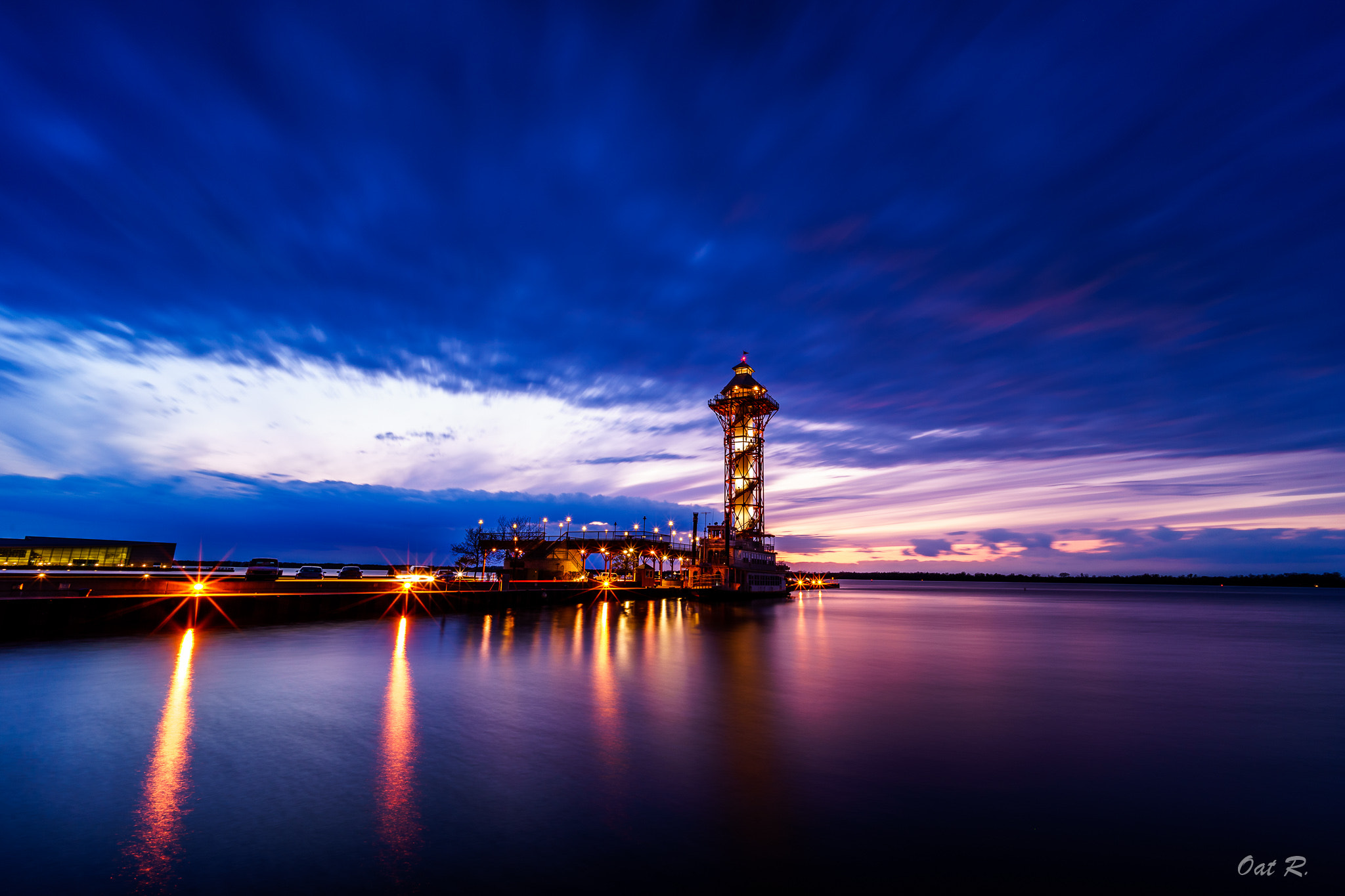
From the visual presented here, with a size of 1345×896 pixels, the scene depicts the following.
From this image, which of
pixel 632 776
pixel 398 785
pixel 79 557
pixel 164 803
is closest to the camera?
pixel 164 803

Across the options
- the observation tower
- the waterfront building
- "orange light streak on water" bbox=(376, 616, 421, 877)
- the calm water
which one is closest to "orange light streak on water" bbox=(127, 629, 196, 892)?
the calm water

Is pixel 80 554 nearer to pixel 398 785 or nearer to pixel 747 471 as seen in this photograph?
pixel 747 471

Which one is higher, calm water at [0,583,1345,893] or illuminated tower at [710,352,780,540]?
illuminated tower at [710,352,780,540]

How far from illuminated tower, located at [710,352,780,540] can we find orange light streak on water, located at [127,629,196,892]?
322ft

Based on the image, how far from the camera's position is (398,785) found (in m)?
11.8

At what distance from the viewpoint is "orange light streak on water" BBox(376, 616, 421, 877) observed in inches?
358

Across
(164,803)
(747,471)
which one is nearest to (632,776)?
(164,803)

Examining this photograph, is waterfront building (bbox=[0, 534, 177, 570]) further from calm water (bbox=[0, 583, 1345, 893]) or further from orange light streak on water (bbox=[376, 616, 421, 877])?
orange light streak on water (bbox=[376, 616, 421, 877])

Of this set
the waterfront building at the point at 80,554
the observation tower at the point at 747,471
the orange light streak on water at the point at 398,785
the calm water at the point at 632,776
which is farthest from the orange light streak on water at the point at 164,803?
the waterfront building at the point at 80,554

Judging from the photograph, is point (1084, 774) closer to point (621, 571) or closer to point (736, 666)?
point (736, 666)

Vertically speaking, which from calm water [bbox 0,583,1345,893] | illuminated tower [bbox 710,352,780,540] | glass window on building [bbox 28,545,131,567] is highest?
illuminated tower [bbox 710,352,780,540]

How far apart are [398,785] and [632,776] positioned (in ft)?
14.8

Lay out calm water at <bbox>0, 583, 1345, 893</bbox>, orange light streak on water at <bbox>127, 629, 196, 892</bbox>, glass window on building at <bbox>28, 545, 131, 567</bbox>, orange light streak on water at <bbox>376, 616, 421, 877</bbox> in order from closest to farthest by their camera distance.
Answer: orange light streak on water at <bbox>127, 629, 196, 892</bbox> → calm water at <bbox>0, 583, 1345, 893</bbox> → orange light streak on water at <bbox>376, 616, 421, 877</bbox> → glass window on building at <bbox>28, 545, 131, 567</bbox>

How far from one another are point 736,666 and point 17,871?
2547cm
